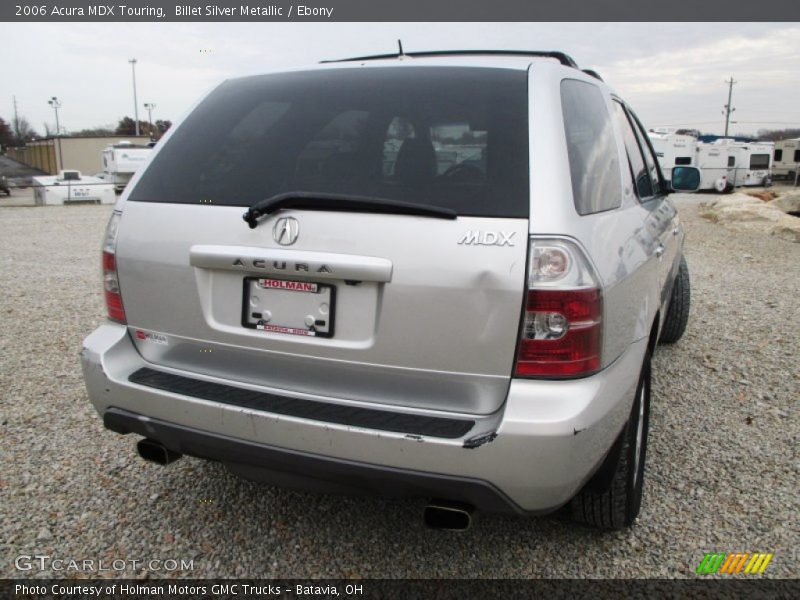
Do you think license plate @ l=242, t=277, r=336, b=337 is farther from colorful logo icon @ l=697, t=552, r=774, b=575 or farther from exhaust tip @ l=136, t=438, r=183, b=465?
colorful logo icon @ l=697, t=552, r=774, b=575

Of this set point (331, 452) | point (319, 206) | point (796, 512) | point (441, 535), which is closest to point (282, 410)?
point (331, 452)

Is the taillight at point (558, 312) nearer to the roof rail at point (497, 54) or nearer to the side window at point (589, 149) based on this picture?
the side window at point (589, 149)

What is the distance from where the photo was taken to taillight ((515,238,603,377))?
1815mm

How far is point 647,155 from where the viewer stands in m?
3.95

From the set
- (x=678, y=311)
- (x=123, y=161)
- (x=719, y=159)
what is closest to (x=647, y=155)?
(x=678, y=311)

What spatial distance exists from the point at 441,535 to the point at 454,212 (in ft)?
4.66

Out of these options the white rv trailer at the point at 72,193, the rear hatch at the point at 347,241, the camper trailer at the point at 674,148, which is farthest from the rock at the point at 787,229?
the white rv trailer at the point at 72,193

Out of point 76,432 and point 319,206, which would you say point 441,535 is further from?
point 76,432

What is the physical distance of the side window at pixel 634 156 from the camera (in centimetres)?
304

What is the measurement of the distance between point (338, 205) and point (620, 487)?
150 centimetres

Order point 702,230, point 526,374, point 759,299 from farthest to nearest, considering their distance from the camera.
A: point 702,230 < point 759,299 < point 526,374

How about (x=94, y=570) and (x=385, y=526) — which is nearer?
(x=94, y=570)

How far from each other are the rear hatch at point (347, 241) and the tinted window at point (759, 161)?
38.8m

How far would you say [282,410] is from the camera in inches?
80.0
